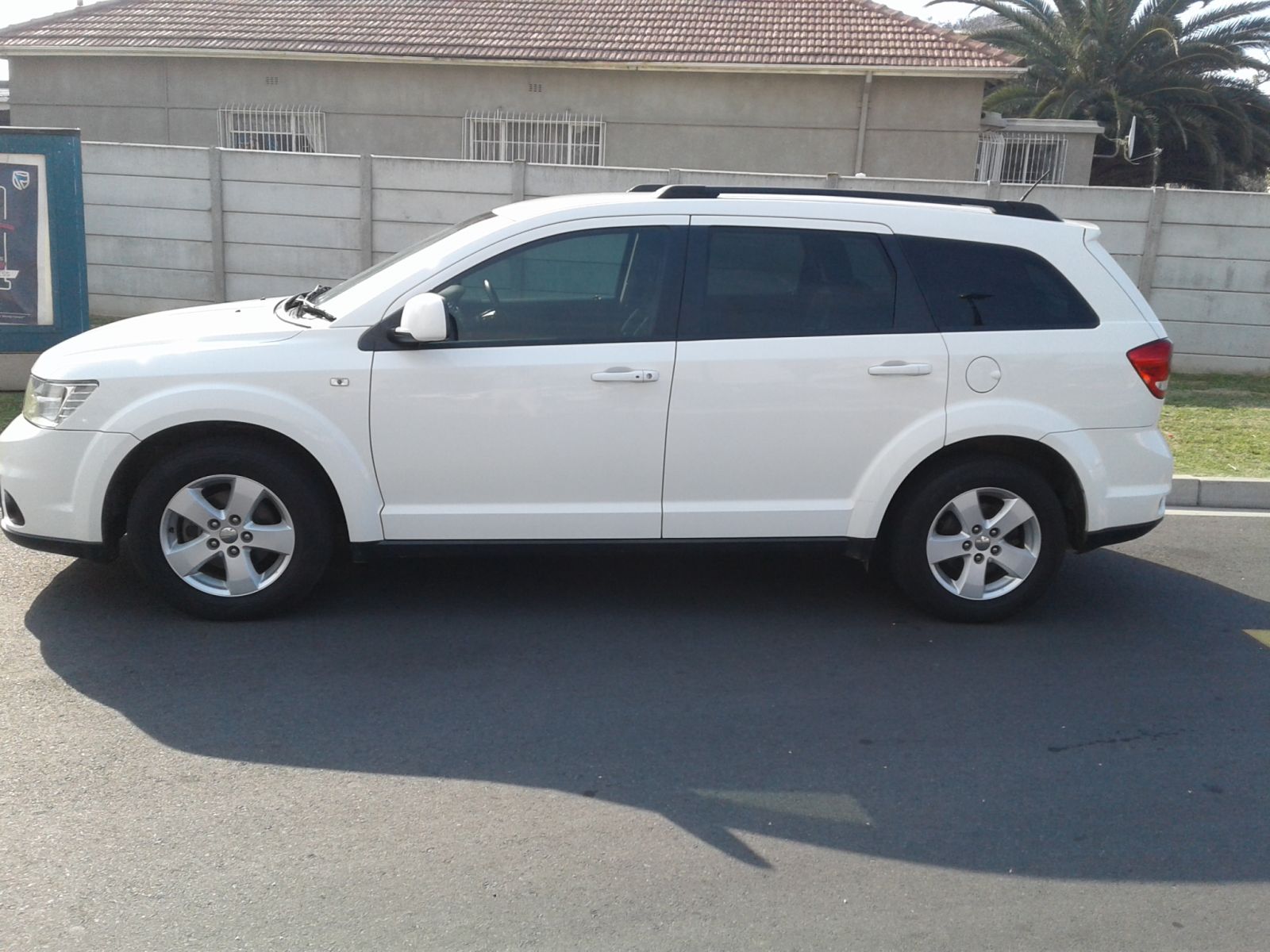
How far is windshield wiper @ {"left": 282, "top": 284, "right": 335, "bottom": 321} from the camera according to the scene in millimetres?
5387

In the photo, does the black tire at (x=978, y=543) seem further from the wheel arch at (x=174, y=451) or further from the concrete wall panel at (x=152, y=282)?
the concrete wall panel at (x=152, y=282)

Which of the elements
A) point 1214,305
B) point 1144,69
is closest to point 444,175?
point 1214,305

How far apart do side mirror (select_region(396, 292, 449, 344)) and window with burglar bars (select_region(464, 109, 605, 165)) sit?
1297cm

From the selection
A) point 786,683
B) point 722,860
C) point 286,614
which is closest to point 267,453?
point 286,614

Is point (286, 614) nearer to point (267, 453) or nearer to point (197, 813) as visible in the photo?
point (267, 453)

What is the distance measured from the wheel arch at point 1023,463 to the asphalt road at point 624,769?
1.60 feet

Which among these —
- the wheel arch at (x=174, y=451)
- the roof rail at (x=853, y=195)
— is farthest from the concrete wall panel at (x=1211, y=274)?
the wheel arch at (x=174, y=451)

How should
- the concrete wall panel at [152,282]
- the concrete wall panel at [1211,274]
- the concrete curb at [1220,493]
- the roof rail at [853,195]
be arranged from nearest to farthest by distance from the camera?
the roof rail at [853,195], the concrete curb at [1220,493], the concrete wall panel at [1211,274], the concrete wall panel at [152,282]

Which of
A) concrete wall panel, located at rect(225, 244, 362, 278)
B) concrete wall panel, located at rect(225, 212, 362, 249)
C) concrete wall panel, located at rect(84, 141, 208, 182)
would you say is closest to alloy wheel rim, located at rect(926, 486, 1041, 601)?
concrete wall panel, located at rect(225, 244, 362, 278)

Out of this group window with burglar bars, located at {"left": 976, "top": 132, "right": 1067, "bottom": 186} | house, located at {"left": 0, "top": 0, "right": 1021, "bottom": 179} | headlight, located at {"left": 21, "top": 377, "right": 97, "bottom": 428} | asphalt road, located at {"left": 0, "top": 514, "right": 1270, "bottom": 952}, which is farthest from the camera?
window with burglar bars, located at {"left": 976, "top": 132, "right": 1067, "bottom": 186}

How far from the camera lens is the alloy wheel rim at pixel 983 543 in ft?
18.1

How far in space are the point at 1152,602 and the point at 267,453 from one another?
13.7 ft

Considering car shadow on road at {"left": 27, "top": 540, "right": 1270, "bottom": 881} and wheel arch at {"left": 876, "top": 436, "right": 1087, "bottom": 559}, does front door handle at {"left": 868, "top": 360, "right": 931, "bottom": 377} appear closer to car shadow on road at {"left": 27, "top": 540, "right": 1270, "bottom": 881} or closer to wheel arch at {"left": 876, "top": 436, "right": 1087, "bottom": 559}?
wheel arch at {"left": 876, "top": 436, "right": 1087, "bottom": 559}

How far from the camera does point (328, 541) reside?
5.28 m
